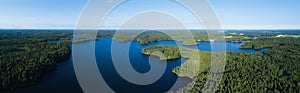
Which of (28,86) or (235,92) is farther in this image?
(28,86)

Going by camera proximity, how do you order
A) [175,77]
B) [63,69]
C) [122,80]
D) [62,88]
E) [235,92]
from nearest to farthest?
[235,92]
[62,88]
[122,80]
[175,77]
[63,69]

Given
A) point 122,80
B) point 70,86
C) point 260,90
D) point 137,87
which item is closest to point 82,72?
point 70,86

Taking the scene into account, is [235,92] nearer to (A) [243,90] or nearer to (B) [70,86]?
(A) [243,90]

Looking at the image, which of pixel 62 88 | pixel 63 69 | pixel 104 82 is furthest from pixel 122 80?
pixel 63 69

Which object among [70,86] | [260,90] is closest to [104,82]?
[70,86]

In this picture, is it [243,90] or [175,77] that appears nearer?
[243,90]

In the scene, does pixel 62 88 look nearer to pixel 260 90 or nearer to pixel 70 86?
pixel 70 86

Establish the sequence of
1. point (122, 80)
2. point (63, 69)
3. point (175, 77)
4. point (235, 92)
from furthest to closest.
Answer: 1. point (63, 69)
2. point (175, 77)
3. point (122, 80)
4. point (235, 92)

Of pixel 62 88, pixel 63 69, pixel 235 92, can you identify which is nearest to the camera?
pixel 235 92

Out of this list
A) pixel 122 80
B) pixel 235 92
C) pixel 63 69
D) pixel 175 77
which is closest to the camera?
pixel 235 92
